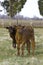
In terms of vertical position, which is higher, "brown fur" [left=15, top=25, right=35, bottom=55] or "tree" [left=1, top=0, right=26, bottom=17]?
"brown fur" [left=15, top=25, right=35, bottom=55]

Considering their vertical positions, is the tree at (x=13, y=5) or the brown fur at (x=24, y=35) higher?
the brown fur at (x=24, y=35)

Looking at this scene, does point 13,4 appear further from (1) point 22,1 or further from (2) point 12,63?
(2) point 12,63

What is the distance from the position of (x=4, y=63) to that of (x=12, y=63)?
10.8 inches

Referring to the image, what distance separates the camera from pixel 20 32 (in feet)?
33.8

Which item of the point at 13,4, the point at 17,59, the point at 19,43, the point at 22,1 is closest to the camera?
the point at 17,59

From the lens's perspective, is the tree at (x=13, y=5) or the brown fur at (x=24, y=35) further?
the tree at (x=13, y=5)

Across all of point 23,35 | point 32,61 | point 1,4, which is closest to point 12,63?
point 32,61

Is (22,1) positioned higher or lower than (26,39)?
lower

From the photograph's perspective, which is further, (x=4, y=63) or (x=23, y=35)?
(x=23, y=35)

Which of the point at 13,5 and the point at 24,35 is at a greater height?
the point at 24,35

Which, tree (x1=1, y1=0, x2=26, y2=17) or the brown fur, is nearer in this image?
the brown fur

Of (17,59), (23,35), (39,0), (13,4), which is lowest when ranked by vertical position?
(39,0)

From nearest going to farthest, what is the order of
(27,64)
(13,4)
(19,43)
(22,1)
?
(27,64) < (19,43) < (13,4) < (22,1)

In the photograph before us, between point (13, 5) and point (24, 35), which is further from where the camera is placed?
point (13, 5)
